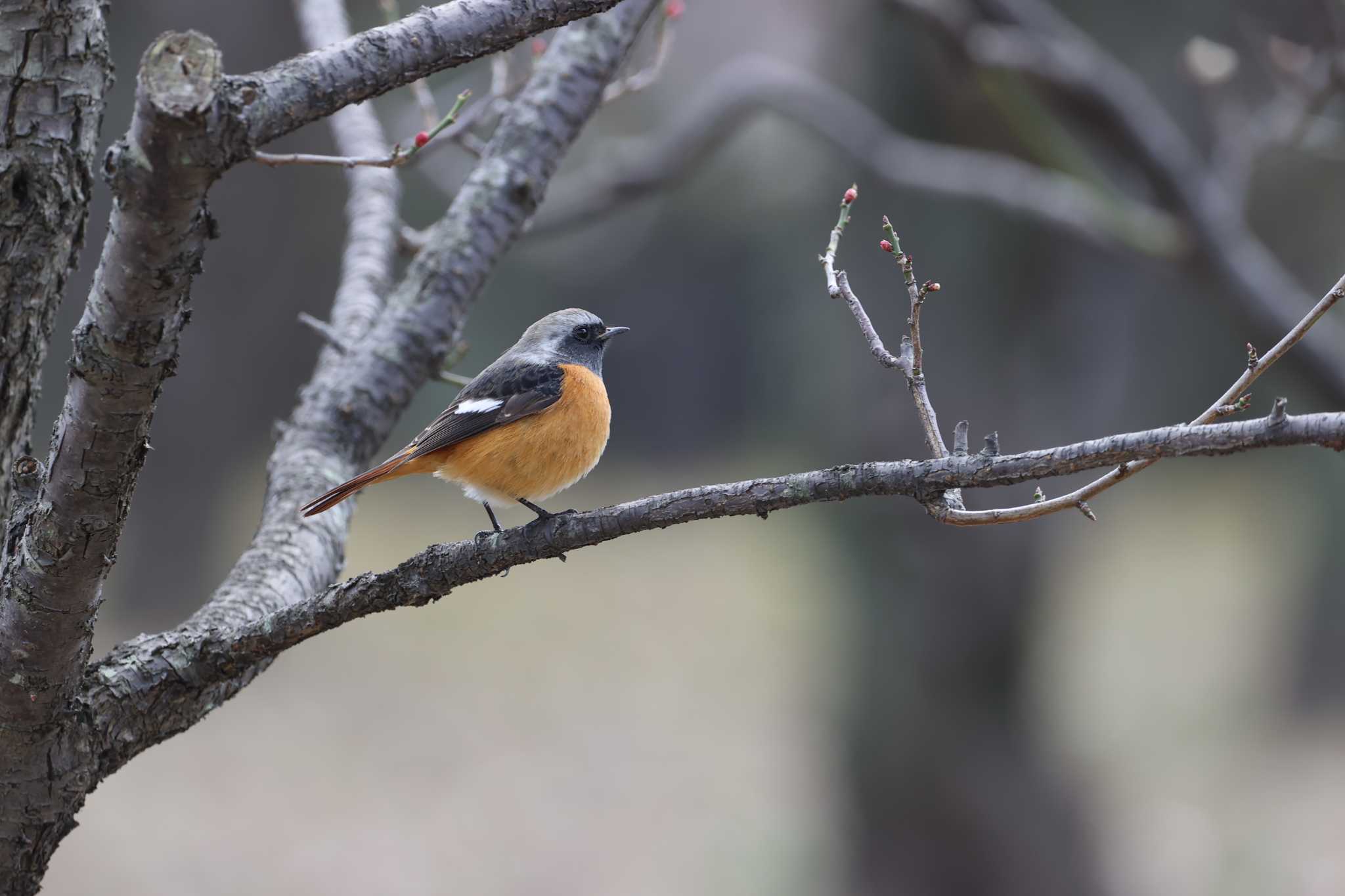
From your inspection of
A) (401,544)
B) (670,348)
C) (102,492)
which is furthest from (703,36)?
Answer: (102,492)

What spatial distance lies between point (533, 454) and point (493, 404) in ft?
0.76

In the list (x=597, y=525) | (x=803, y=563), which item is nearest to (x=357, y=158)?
(x=597, y=525)

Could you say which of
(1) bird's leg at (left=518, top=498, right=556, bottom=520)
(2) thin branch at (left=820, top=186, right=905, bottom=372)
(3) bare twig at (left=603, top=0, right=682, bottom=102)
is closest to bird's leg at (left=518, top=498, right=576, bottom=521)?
(1) bird's leg at (left=518, top=498, right=556, bottom=520)

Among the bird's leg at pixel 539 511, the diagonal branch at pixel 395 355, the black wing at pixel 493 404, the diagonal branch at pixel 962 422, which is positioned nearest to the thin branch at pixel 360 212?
the diagonal branch at pixel 395 355

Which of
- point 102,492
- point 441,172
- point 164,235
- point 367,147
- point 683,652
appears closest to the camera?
point 164,235

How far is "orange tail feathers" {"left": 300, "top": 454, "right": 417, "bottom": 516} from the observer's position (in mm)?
2971

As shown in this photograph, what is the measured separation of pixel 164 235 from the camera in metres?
1.65

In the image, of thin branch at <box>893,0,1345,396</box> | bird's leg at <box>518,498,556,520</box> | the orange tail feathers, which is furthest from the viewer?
thin branch at <box>893,0,1345,396</box>

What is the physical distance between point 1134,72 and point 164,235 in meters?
7.87

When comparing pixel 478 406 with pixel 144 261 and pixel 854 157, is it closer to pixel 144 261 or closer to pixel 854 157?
pixel 144 261

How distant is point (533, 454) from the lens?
341 cm

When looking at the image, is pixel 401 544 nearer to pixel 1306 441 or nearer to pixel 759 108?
pixel 759 108

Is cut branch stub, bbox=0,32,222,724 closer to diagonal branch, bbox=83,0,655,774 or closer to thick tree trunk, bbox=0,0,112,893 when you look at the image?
thick tree trunk, bbox=0,0,112,893

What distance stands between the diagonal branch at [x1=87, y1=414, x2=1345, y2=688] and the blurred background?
156 inches
